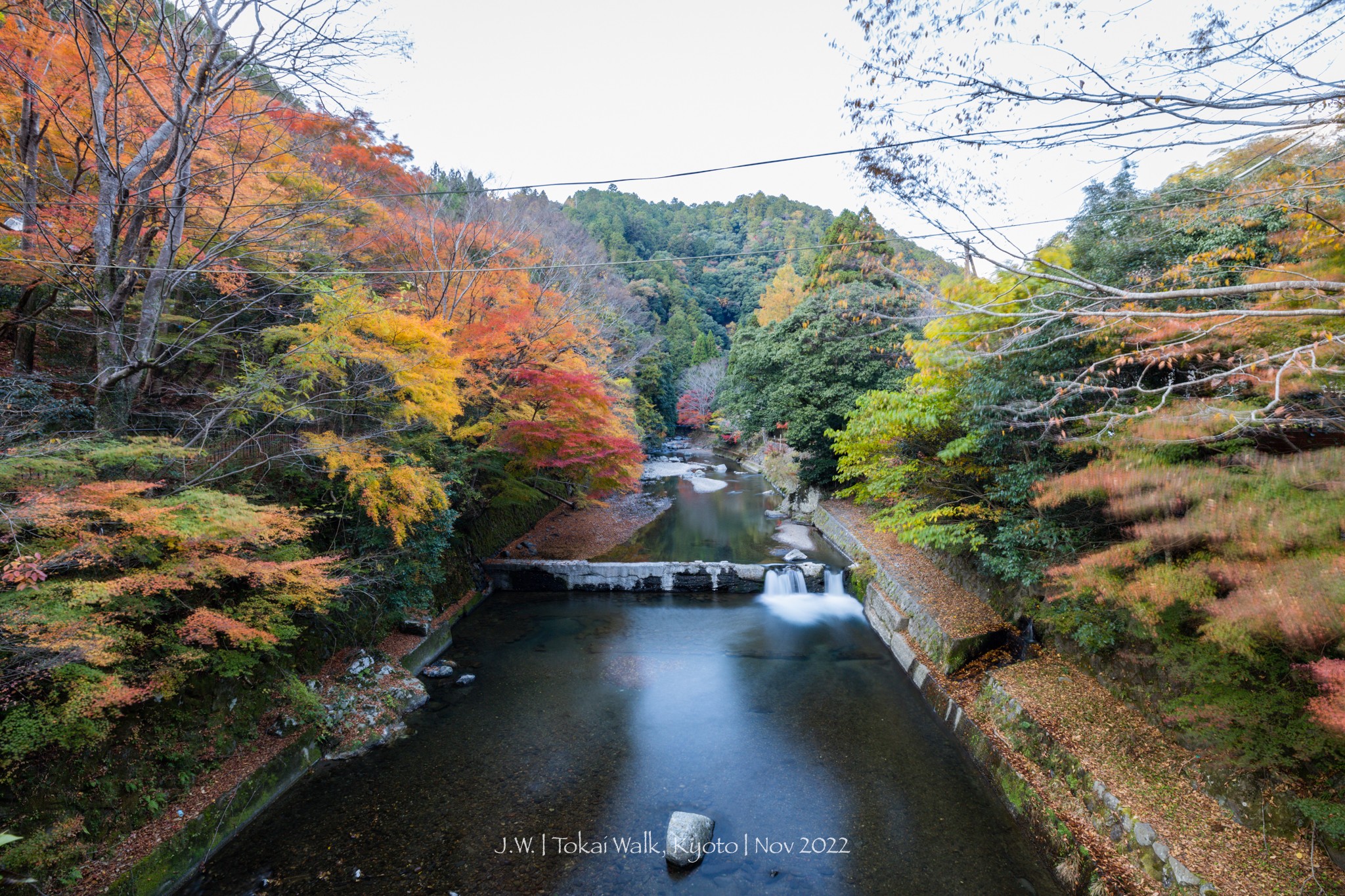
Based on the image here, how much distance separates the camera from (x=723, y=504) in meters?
21.0

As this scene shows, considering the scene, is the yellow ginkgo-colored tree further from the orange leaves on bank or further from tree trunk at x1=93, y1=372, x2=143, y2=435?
the orange leaves on bank

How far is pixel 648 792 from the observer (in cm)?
646

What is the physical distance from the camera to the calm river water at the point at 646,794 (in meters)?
5.23

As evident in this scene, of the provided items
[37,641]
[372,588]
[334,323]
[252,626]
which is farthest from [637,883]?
[334,323]

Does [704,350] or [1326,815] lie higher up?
[704,350]

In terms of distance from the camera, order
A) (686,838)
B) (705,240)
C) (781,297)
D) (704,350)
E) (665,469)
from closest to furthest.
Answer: (686,838)
(665,469)
(781,297)
(704,350)
(705,240)

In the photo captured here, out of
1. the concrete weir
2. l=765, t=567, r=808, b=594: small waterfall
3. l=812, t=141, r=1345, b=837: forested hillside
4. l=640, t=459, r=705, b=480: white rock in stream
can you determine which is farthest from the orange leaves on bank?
l=640, t=459, r=705, b=480: white rock in stream

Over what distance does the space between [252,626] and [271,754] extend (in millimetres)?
1619

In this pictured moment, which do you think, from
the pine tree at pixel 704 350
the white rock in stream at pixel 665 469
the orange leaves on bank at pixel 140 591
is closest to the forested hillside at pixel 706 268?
the pine tree at pixel 704 350

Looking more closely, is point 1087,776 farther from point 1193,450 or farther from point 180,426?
point 180,426

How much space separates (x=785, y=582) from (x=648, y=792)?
7.30m

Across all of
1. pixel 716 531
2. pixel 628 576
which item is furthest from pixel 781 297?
pixel 628 576

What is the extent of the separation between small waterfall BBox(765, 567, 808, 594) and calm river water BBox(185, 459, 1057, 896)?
2952 mm

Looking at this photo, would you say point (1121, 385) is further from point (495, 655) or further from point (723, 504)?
point (723, 504)
